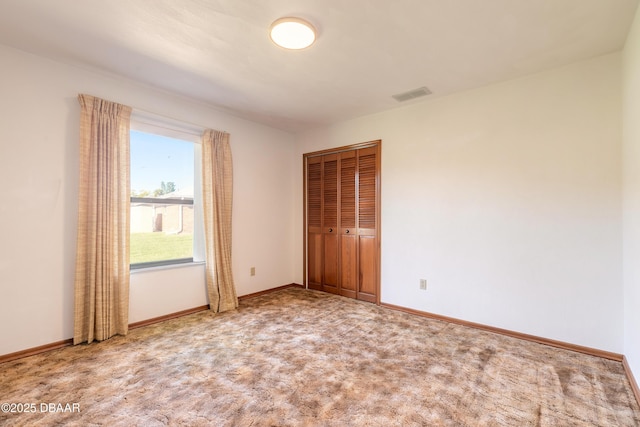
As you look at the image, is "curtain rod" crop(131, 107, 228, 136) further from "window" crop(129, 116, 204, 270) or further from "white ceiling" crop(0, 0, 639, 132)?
"white ceiling" crop(0, 0, 639, 132)

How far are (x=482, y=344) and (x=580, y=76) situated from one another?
8.37 ft

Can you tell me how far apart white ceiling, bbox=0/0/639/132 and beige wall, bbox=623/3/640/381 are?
0.89 ft

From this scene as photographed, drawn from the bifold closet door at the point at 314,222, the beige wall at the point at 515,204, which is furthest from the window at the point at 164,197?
the beige wall at the point at 515,204

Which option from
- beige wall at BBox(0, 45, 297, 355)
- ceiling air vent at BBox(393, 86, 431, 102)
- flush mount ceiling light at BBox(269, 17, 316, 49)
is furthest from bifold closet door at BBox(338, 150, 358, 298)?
beige wall at BBox(0, 45, 297, 355)

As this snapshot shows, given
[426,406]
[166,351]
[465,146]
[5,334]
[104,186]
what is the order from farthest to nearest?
[465,146], [104,186], [166,351], [5,334], [426,406]

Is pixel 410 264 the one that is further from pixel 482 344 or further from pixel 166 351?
pixel 166 351

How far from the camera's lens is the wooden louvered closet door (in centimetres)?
404

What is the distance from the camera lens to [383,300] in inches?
154

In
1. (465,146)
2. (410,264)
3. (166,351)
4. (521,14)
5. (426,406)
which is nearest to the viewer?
(426,406)

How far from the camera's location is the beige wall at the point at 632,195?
1989 millimetres

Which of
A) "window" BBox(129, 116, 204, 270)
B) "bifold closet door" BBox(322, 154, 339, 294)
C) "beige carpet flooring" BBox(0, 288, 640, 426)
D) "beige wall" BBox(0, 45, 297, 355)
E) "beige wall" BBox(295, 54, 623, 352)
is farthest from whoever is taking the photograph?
"bifold closet door" BBox(322, 154, 339, 294)

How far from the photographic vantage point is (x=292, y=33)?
2.15m

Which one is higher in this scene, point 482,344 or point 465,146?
point 465,146

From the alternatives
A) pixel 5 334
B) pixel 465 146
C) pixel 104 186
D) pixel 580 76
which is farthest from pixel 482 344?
pixel 5 334
